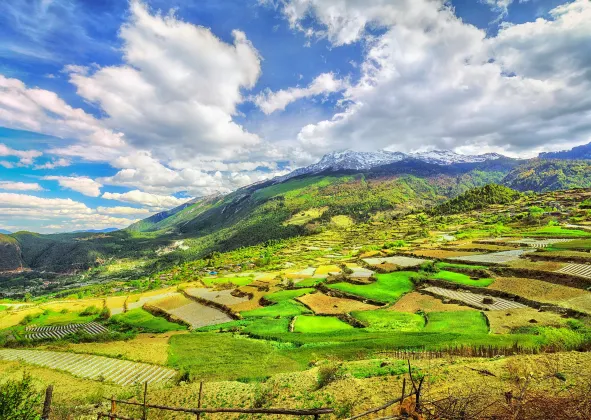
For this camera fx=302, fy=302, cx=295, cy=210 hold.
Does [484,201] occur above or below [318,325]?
above

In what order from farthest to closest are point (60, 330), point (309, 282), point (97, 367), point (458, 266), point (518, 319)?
point (309, 282)
point (458, 266)
point (60, 330)
point (97, 367)
point (518, 319)

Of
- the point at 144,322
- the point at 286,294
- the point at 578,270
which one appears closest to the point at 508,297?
the point at 578,270

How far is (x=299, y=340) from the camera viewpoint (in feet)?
122

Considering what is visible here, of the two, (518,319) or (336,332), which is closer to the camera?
(518,319)

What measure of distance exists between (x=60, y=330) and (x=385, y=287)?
66.6 metres

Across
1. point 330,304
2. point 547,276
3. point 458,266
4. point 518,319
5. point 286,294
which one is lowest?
point 286,294

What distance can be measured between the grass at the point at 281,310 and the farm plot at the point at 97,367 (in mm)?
21164

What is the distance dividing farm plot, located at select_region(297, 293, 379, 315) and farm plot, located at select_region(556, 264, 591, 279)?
2921 centimetres

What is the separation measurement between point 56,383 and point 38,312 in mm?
60552

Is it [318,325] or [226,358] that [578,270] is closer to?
[318,325]

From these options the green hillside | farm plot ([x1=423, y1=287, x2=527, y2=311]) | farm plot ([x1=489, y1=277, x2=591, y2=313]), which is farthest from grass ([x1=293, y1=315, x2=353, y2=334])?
the green hillside

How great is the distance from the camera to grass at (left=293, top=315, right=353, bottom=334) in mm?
42344

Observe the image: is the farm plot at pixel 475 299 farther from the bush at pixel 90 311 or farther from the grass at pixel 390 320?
the bush at pixel 90 311

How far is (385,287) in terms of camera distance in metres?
59.8
